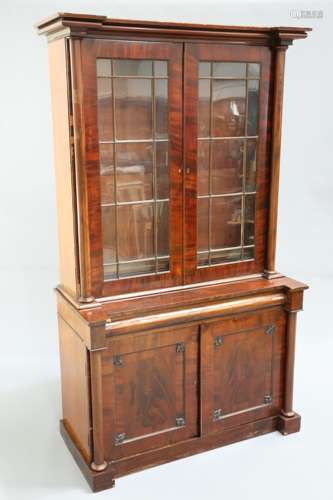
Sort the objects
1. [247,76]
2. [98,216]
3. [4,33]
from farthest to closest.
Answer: [4,33] < [247,76] < [98,216]

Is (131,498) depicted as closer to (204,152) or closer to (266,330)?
(266,330)

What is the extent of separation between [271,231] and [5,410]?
1.52 metres

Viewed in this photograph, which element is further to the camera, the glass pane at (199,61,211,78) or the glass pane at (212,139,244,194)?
the glass pane at (212,139,244,194)

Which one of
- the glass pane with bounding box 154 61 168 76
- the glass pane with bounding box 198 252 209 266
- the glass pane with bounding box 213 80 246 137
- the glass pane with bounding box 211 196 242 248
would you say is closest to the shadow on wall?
the glass pane with bounding box 198 252 209 266

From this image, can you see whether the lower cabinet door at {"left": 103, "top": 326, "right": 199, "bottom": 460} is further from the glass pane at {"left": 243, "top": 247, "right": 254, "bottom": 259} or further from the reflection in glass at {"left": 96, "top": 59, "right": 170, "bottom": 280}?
the glass pane at {"left": 243, "top": 247, "right": 254, "bottom": 259}

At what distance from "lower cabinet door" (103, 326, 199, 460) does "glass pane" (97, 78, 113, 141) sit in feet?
2.53

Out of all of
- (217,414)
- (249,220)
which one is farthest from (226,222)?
(217,414)

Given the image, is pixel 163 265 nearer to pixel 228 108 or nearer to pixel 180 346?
pixel 180 346

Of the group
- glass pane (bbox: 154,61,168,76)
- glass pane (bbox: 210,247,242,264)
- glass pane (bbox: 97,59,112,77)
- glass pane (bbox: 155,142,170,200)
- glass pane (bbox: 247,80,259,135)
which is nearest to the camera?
glass pane (bbox: 97,59,112,77)

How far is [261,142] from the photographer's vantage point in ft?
8.66

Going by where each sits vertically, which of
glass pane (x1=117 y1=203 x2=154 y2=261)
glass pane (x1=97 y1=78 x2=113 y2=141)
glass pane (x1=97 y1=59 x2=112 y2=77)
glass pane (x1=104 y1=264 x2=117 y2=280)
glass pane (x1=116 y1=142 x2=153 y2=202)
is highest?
glass pane (x1=97 y1=59 x2=112 y2=77)

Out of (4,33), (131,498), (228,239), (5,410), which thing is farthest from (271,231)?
(4,33)

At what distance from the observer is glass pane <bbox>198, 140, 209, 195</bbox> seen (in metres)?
→ 2.55

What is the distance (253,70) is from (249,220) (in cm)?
62
